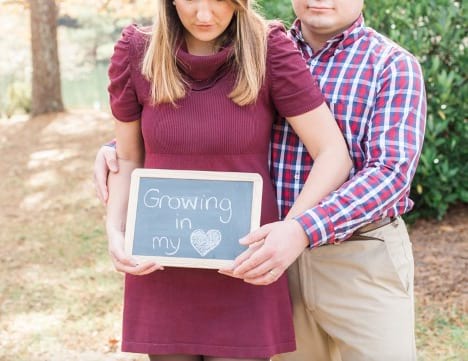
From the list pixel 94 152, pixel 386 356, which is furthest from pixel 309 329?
pixel 94 152

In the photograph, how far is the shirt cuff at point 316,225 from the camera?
2291 millimetres

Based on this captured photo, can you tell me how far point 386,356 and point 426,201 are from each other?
3568mm

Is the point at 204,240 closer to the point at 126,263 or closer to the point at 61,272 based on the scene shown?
the point at 126,263

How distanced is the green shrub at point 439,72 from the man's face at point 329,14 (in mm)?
2864

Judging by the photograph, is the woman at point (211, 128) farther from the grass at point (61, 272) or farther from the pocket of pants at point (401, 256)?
the grass at point (61, 272)

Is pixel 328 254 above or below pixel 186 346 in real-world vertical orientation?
above

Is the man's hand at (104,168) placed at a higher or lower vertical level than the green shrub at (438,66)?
higher

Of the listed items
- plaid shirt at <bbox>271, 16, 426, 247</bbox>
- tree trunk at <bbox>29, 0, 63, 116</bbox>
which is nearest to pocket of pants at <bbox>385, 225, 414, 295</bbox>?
plaid shirt at <bbox>271, 16, 426, 247</bbox>

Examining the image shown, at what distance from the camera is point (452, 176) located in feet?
18.8

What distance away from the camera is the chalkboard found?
2355 mm

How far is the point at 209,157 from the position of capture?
8.05ft

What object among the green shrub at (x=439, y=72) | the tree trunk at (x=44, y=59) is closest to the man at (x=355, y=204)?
the green shrub at (x=439, y=72)

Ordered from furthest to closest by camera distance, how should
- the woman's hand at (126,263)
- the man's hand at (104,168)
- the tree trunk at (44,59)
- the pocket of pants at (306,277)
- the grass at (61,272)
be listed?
the tree trunk at (44,59), the grass at (61,272), the man's hand at (104,168), the pocket of pants at (306,277), the woman's hand at (126,263)

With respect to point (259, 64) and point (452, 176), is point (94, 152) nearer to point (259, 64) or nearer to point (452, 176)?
point (452, 176)
